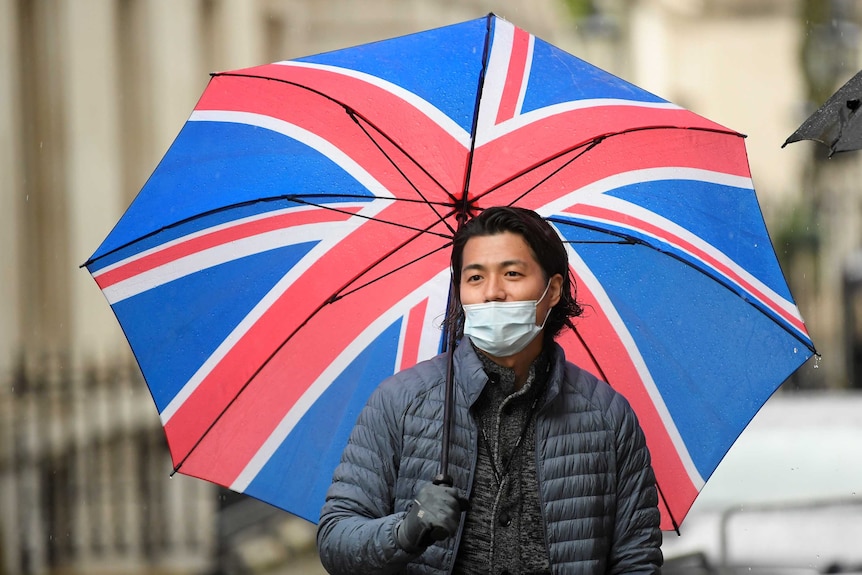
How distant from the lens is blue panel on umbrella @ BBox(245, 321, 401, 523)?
3621 mm

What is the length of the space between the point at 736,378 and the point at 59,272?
27.0 ft

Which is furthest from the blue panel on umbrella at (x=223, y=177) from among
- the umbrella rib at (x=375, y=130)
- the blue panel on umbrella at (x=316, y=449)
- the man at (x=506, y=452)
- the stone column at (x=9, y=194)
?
the stone column at (x=9, y=194)

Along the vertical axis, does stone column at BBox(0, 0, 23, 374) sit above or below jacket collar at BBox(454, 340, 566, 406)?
above

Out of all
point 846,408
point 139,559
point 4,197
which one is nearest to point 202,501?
point 139,559

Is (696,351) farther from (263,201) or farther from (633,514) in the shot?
(263,201)

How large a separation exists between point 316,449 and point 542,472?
91 centimetres

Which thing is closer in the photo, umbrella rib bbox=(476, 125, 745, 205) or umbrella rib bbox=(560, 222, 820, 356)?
umbrella rib bbox=(476, 125, 745, 205)

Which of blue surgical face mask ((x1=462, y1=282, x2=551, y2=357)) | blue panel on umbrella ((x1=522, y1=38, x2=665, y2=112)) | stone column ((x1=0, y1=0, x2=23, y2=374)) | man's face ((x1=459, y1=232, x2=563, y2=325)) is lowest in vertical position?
blue surgical face mask ((x1=462, y1=282, x2=551, y2=357))

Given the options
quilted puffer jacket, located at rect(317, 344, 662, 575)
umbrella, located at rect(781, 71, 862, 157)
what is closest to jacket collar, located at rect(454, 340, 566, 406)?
quilted puffer jacket, located at rect(317, 344, 662, 575)

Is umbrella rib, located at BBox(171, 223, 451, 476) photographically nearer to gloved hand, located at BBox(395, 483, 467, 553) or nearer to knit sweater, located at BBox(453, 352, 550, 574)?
knit sweater, located at BBox(453, 352, 550, 574)

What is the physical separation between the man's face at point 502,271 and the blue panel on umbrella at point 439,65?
47 cm

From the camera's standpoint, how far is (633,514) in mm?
2975

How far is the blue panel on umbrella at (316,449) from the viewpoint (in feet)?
11.9

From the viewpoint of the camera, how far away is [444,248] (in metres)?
3.61
